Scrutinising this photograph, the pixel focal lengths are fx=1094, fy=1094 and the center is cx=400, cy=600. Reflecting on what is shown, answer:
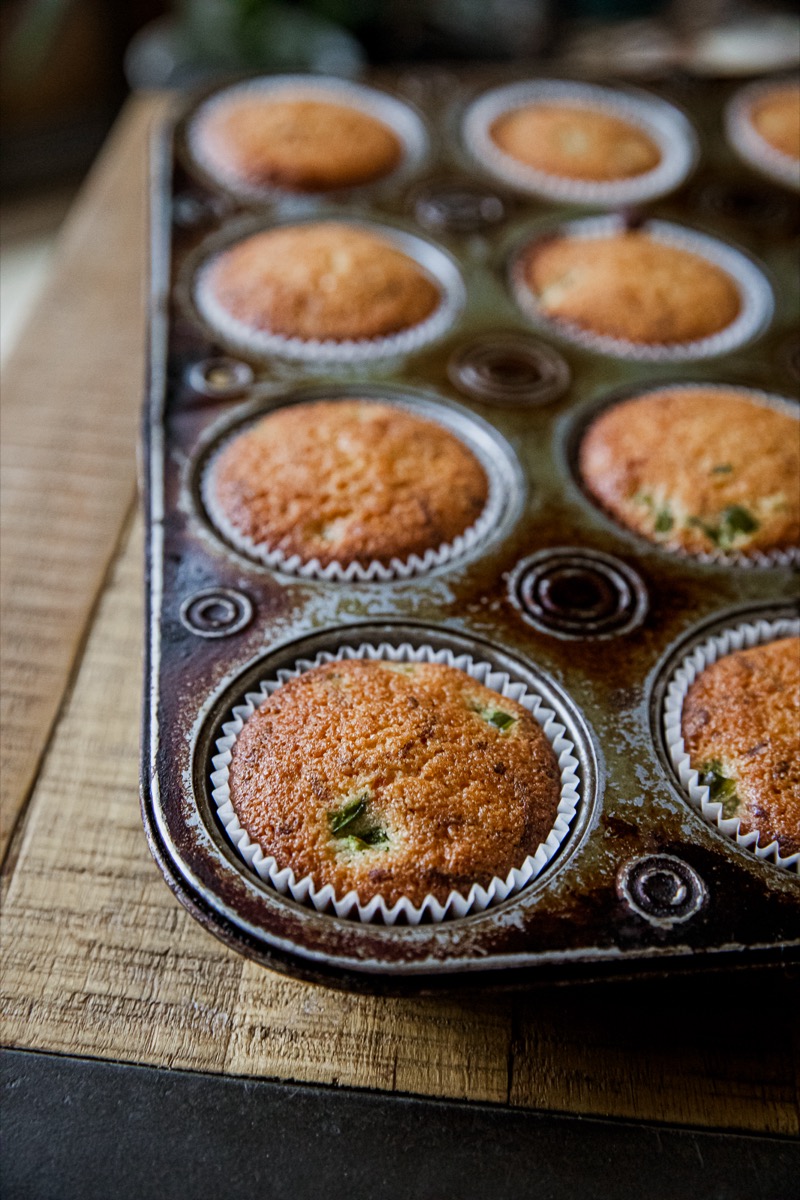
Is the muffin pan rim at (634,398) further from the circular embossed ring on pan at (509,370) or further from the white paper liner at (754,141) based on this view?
the white paper liner at (754,141)

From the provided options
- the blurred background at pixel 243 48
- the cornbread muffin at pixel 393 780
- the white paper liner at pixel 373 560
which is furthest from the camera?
the blurred background at pixel 243 48

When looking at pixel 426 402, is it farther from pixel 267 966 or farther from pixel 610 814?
pixel 267 966

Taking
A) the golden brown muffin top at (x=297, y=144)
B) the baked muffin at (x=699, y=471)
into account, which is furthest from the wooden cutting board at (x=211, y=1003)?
the golden brown muffin top at (x=297, y=144)

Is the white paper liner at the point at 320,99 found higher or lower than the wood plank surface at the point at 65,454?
higher

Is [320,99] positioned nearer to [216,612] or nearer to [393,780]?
[216,612]

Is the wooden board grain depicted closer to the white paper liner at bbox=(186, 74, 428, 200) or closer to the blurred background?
the white paper liner at bbox=(186, 74, 428, 200)

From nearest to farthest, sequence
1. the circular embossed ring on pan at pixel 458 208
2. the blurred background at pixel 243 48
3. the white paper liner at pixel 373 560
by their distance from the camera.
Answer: the white paper liner at pixel 373 560, the circular embossed ring on pan at pixel 458 208, the blurred background at pixel 243 48

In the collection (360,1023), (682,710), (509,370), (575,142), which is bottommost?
(360,1023)

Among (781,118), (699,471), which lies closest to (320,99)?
(781,118)
